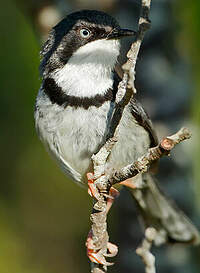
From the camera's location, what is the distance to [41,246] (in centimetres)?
758

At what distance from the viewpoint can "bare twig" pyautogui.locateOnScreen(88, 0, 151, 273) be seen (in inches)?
148

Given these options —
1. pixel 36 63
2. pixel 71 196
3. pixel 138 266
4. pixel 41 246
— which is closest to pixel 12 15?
pixel 36 63

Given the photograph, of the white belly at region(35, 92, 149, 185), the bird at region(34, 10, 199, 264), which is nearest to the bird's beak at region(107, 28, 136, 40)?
the bird at region(34, 10, 199, 264)

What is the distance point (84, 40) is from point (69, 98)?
1.59 feet

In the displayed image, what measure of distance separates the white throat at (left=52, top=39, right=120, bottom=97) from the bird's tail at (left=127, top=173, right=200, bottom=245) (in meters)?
1.46

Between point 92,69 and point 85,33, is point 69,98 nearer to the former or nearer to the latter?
point 92,69

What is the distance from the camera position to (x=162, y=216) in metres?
6.27

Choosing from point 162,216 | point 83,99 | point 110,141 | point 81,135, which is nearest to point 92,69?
point 83,99

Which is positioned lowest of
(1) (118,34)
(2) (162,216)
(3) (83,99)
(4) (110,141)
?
(2) (162,216)

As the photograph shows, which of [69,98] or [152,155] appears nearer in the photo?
[152,155]

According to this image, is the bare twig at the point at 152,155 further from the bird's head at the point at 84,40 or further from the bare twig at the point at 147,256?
the bird's head at the point at 84,40

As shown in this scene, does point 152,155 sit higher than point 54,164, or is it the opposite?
point 152,155

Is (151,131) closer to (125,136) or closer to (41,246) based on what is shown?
(125,136)

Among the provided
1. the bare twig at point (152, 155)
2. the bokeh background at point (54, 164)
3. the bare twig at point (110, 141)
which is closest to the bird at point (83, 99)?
the bare twig at point (110, 141)
